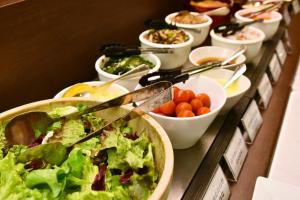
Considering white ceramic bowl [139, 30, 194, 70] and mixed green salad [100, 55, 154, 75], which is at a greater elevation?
mixed green salad [100, 55, 154, 75]

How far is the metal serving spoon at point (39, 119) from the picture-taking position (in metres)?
0.73

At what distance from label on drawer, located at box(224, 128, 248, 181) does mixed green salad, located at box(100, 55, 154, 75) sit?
1.22ft

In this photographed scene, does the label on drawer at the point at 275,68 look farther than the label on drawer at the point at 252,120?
Yes

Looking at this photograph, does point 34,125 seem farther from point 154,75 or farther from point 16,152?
point 154,75

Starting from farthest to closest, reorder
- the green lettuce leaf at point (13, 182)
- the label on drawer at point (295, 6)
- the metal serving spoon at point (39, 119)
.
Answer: the label on drawer at point (295, 6)
the metal serving spoon at point (39, 119)
the green lettuce leaf at point (13, 182)

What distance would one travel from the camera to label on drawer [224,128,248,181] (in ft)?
3.33

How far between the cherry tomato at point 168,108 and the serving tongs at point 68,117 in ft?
0.34

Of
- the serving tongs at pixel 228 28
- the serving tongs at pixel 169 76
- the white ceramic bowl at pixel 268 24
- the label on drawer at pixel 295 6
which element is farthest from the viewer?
the label on drawer at pixel 295 6

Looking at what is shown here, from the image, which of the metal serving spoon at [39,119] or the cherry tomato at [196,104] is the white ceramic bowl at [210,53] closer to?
the cherry tomato at [196,104]

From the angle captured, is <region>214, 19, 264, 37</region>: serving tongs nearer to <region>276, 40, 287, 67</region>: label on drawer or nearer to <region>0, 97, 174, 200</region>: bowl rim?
<region>276, 40, 287, 67</region>: label on drawer

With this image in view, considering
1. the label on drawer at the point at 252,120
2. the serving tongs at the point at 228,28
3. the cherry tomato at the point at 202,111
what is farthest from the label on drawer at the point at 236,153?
the serving tongs at the point at 228,28

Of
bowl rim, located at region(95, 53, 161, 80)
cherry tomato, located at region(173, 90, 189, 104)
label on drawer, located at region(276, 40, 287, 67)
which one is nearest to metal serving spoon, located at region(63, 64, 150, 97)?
bowl rim, located at region(95, 53, 161, 80)

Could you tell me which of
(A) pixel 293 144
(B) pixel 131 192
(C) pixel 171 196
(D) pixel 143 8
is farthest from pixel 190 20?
(B) pixel 131 192

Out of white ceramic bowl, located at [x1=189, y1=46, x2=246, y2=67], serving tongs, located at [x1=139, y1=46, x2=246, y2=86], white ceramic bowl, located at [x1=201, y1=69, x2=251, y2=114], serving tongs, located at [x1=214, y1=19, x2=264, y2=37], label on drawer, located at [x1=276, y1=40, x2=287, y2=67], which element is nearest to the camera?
serving tongs, located at [x1=139, y1=46, x2=246, y2=86]
